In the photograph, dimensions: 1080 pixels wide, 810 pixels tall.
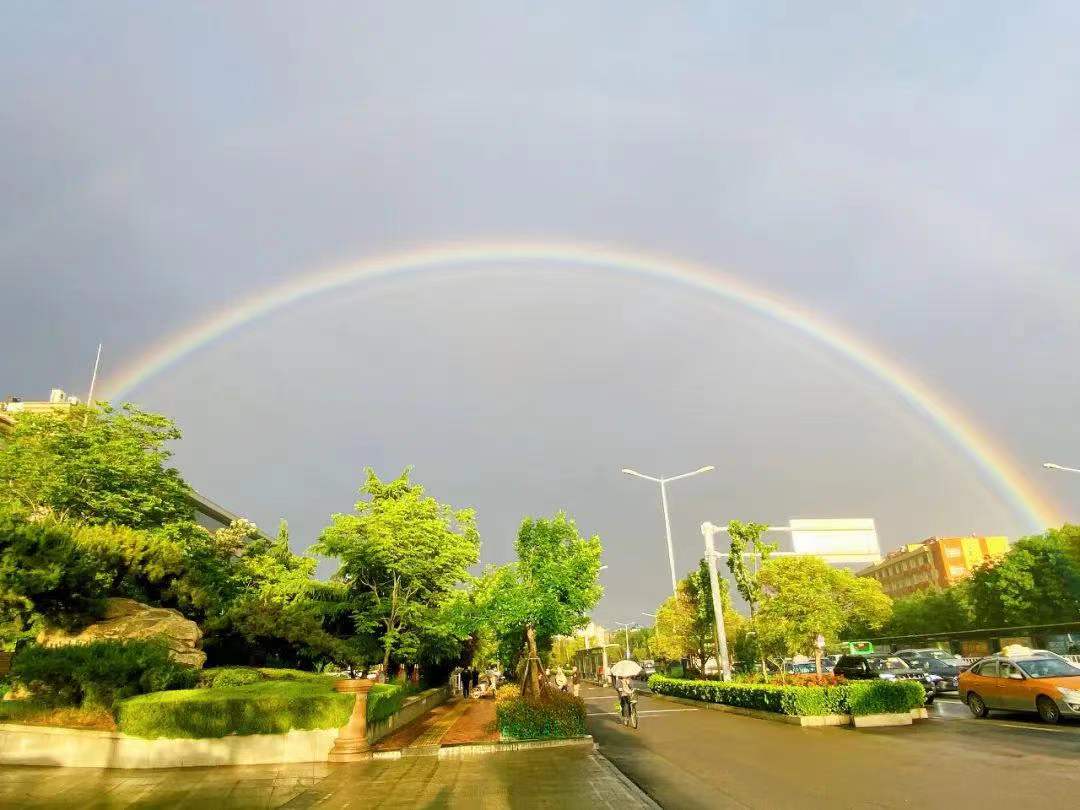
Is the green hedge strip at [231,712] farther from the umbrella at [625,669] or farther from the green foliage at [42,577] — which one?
the umbrella at [625,669]

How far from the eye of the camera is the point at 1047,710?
1661cm

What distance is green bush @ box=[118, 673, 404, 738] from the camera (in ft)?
50.8

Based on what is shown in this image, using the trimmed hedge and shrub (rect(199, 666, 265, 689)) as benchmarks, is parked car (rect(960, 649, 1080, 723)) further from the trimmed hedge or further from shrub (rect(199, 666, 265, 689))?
shrub (rect(199, 666, 265, 689))

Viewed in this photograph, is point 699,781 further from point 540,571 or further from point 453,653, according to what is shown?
point 453,653

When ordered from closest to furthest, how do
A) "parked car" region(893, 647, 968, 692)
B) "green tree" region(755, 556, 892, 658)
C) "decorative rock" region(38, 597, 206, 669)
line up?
"decorative rock" region(38, 597, 206, 669) < "green tree" region(755, 556, 892, 658) < "parked car" region(893, 647, 968, 692)

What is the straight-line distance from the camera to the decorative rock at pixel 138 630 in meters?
19.8

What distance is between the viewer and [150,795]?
465 inches

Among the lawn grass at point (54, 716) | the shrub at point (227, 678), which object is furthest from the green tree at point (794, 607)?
the lawn grass at point (54, 716)

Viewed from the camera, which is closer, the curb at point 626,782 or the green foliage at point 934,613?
the curb at point 626,782

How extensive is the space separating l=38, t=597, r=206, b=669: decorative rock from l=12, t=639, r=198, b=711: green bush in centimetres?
Answer: 292

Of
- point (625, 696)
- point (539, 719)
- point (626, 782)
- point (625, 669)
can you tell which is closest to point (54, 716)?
point (539, 719)

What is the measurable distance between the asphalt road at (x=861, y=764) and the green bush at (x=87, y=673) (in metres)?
11.7

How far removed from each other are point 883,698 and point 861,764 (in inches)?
277

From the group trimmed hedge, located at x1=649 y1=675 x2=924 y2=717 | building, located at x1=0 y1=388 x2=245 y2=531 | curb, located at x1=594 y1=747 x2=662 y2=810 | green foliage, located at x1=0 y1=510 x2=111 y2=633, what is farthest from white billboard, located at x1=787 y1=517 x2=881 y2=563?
building, located at x1=0 y1=388 x2=245 y2=531
